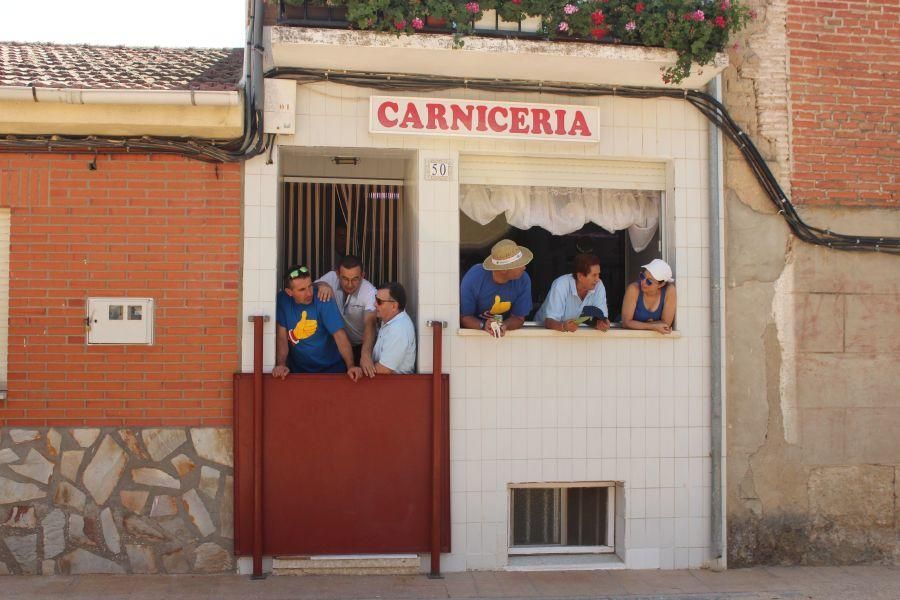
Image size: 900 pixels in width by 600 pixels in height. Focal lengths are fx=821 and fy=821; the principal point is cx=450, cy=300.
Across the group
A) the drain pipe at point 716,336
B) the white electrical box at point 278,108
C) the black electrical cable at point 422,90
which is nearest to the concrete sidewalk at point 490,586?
the drain pipe at point 716,336

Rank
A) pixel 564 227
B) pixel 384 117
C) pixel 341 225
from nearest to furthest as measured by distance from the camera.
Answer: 1. pixel 384 117
2. pixel 564 227
3. pixel 341 225

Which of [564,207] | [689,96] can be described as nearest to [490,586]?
[564,207]

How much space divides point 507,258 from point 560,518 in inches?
85.5

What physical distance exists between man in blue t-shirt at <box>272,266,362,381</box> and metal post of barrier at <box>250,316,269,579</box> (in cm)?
20

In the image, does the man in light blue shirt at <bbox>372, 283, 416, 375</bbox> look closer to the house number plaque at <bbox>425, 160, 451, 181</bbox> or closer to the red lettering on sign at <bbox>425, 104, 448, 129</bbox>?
the house number plaque at <bbox>425, 160, 451, 181</bbox>

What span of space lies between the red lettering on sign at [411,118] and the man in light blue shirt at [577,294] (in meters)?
1.64

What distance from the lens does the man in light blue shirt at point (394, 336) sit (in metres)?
6.01

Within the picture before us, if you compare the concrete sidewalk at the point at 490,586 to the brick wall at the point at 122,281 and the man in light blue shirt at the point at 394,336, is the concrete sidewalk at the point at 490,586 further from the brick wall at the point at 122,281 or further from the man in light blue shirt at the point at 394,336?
the man in light blue shirt at the point at 394,336

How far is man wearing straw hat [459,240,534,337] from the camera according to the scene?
20.4 ft

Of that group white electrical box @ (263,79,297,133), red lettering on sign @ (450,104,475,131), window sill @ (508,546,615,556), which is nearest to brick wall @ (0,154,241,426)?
white electrical box @ (263,79,297,133)

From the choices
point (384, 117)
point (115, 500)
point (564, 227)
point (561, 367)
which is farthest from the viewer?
point (564, 227)

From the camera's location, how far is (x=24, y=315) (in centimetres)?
584

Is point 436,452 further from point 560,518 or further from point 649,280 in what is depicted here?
point 649,280

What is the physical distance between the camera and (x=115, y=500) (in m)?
5.82
